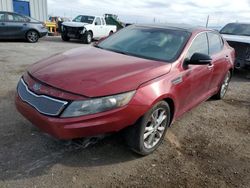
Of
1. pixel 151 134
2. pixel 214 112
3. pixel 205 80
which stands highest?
pixel 205 80

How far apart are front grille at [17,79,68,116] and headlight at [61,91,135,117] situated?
0.28ft

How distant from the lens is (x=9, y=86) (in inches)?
235

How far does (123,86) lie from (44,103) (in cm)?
84

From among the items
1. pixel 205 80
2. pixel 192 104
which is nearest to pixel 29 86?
pixel 192 104

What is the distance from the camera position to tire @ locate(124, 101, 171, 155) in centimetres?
322

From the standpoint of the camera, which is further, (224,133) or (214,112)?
(214,112)

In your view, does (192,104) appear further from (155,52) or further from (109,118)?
(109,118)

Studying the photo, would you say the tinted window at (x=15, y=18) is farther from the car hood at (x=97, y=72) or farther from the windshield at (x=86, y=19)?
the car hood at (x=97, y=72)

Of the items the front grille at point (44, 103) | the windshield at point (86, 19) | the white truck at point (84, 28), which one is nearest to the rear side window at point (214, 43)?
the front grille at point (44, 103)

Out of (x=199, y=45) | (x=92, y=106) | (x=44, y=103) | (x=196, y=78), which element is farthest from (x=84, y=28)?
(x=92, y=106)

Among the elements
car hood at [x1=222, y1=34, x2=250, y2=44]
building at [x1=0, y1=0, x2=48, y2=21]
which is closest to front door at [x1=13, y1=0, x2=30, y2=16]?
building at [x1=0, y1=0, x2=48, y2=21]

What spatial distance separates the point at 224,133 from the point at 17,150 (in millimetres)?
3057

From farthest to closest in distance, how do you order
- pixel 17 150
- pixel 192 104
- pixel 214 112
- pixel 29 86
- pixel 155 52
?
pixel 214 112 → pixel 192 104 → pixel 155 52 → pixel 17 150 → pixel 29 86

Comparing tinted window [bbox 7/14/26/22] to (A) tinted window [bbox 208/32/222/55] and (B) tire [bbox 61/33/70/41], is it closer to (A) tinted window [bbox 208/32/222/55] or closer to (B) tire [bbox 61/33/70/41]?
(B) tire [bbox 61/33/70/41]
